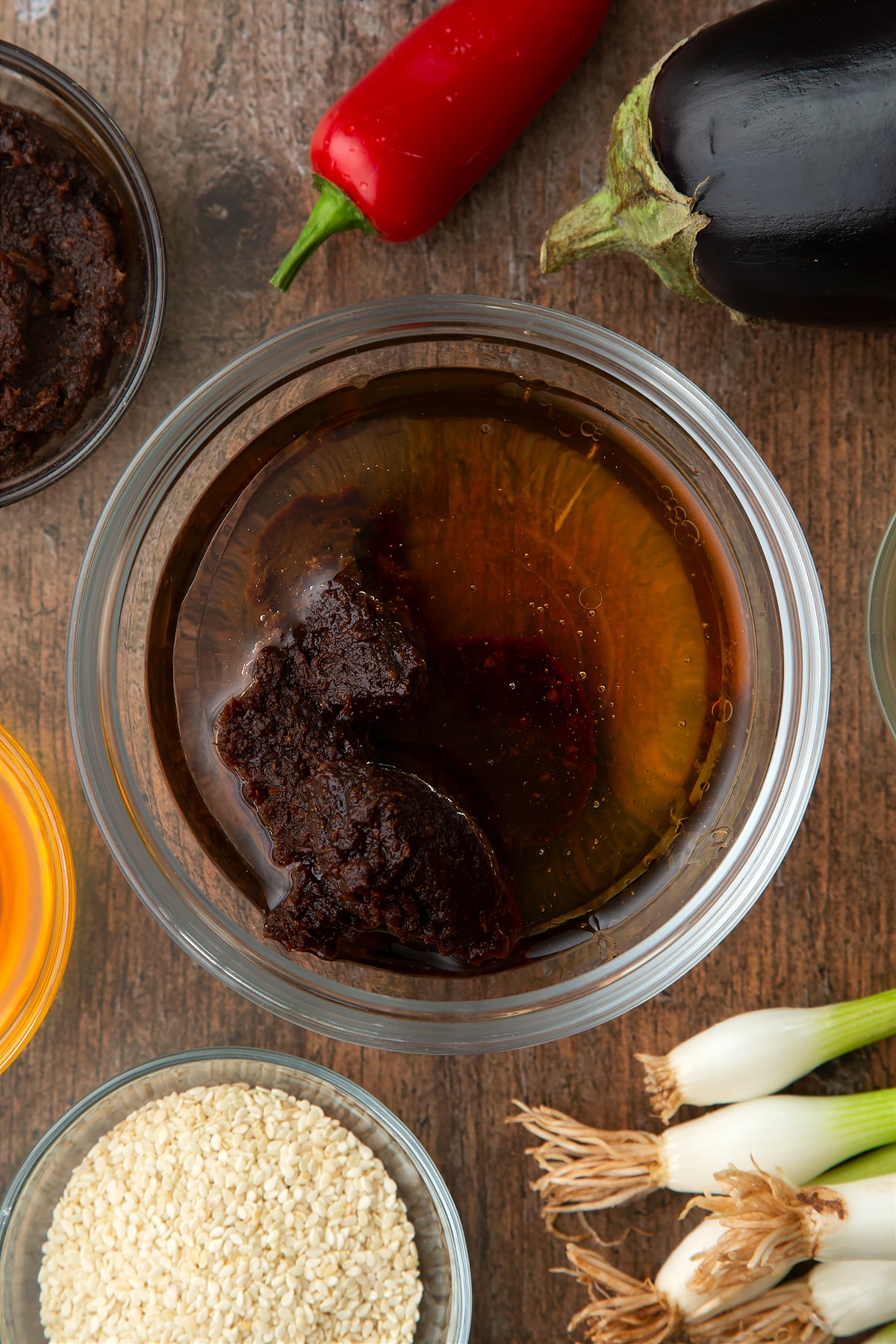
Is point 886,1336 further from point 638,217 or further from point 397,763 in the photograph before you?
point 638,217

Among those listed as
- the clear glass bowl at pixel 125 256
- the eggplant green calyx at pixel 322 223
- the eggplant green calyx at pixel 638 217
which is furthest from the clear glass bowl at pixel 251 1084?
the eggplant green calyx at pixel 638 217

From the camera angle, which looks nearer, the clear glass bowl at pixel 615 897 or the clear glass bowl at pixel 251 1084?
the clear glass bowl at pixel 615 897

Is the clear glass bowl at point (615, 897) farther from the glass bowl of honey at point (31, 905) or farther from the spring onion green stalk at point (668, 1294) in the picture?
the spring onion green stalk at point (668, 1294)

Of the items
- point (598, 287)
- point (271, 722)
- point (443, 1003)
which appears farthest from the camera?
point (598, 287)

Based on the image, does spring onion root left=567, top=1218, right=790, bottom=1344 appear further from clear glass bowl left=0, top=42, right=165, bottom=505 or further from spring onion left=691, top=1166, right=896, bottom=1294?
clear glass bowl left=0, top=42, right=165, bottom=505

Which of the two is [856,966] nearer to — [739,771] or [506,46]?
[739,771]

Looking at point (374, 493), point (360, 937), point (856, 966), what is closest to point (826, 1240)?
point (856, 966)

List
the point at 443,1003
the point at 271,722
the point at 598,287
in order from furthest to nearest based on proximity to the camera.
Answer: the point at 598,287, the point at 443,1003, the point at 271,722

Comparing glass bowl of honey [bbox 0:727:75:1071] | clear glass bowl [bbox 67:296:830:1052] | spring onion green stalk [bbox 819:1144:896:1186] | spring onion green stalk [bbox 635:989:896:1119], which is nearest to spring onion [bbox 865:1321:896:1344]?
spring onion green stalk [bbox 819:1144:896:1186]
